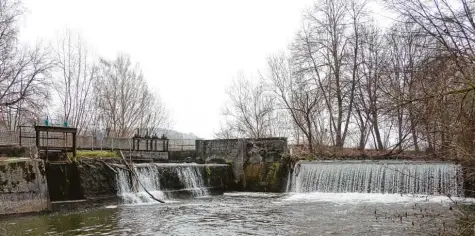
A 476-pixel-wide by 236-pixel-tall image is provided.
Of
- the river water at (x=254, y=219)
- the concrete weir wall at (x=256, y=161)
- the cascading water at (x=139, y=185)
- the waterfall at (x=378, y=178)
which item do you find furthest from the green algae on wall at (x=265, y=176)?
the cascading water at (x=139, y=185)

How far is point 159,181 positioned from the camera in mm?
17359

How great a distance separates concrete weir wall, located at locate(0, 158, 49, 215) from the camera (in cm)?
1213

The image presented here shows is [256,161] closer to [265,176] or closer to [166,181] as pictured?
[265,176]

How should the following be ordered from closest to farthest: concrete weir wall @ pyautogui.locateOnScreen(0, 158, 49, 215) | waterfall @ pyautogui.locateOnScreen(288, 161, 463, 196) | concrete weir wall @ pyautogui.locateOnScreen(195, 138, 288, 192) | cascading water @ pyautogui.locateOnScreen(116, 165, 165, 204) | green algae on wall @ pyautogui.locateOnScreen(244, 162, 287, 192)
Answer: concrete weir wall @ pyautogui.locateOnScreen(0, 158, 49, 215)
cascading water @ pyautogui.locateOnScreen(116, 165, 165, 204)
waterfall @ pyautogui.locateOnScreen(288, 161, 463, 196)
green algae on wall @ pyautogui.locateOnScreen(244, 162, 287, 192)
concrete weir wall @ pyautogui.locateOnScreen(195, 138, 288, 192)

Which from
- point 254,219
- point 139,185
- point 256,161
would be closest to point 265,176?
point 256,161

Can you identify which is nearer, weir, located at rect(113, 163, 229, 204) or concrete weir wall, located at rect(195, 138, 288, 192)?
weir, located at rect(113, 163, 229, 204)

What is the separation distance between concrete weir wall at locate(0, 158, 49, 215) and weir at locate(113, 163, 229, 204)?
303 centimetres

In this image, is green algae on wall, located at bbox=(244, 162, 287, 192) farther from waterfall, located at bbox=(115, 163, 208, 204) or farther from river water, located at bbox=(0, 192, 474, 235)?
river water, located at bbox=(0, 192, 474, 235)

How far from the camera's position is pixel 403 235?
8.58 m

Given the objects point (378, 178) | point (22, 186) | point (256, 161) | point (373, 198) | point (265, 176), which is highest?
point (256, 161)

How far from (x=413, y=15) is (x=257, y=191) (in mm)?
14102

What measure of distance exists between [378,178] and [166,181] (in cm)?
813

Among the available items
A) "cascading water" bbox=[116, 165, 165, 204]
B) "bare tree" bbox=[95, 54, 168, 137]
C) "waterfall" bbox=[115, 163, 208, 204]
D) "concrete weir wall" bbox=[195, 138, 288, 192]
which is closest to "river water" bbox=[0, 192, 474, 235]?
"cascading water" bbox=[116, 165, 165, 204]

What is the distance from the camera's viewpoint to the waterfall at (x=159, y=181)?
15.8 metres
